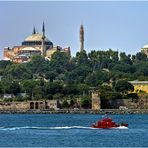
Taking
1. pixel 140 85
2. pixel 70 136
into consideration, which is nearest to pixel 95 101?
pixel 140 85

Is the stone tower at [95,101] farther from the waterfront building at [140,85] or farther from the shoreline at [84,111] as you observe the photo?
the waterfront building at [140,85]

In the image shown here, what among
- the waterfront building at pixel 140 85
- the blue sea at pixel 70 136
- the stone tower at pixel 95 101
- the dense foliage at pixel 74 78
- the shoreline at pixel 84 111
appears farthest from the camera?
the waterfront building at pixel 140 85

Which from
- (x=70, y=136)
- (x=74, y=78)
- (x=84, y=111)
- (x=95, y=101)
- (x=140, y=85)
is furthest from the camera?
(x=74, y=78)

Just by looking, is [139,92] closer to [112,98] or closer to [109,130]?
[112,98]

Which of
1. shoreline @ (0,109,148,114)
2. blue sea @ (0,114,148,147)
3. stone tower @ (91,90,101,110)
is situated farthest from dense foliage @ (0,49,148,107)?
blue sea @ (0,114,148,147)

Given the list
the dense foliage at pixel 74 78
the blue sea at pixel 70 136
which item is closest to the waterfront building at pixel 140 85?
the dense foliage at pixel 74 78

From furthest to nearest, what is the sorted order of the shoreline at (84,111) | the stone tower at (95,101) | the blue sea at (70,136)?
the stone tower at (95,101) < the shoreline at (84,111) < the blue sea at (70,136)

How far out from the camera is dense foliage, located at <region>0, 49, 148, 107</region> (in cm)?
15312

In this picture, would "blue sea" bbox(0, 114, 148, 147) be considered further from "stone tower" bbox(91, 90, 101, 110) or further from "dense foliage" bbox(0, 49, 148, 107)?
"dense foliage" bbox(0, 49, 148, 107)

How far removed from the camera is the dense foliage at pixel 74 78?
153125mm

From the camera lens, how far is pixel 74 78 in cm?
17700

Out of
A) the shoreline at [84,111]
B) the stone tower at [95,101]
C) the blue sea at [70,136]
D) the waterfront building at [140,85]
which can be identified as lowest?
the blue sea at [70,136]

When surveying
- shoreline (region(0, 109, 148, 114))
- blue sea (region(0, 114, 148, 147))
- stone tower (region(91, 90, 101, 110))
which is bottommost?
blue sea (region(0, 114, 148, 147))

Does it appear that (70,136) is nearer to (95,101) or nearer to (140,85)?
(95,101)
